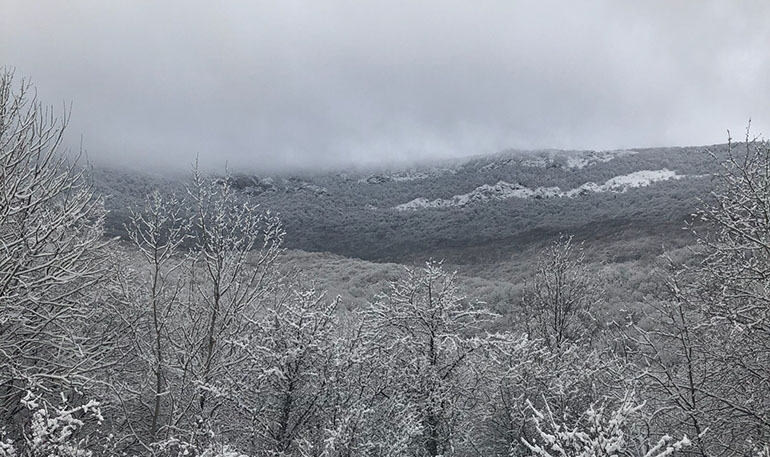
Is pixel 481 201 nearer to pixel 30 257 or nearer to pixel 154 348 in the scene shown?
pixel 154 348

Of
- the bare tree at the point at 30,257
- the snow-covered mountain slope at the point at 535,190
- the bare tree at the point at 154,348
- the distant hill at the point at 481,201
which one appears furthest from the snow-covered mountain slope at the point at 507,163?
the bare tree at the point at 30,257

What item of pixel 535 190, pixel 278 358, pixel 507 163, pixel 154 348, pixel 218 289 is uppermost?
pixel 507 163

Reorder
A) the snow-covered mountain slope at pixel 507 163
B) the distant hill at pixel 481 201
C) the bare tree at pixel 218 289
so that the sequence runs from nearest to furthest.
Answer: the bare tree at pixel 218 289 < the distant hill at pixel 481 201 < the snow-covered mountain slope at pixel 507 163

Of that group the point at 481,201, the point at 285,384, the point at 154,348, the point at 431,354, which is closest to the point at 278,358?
the point at 285,384

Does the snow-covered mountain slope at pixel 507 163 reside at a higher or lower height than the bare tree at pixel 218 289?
higher

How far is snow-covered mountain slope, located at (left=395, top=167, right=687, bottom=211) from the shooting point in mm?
73562

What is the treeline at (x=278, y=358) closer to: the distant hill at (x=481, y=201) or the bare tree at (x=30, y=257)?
the bare tree at (x=30, y=257)

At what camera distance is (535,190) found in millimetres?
80125

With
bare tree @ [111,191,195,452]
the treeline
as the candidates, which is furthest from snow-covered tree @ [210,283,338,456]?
bare tree @ [111,191,195,452]

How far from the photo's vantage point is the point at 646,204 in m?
60.7

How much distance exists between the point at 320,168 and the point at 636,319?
87.7 m

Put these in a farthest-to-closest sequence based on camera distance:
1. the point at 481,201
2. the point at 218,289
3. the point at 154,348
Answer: the point at 481,201
the point at 154,348
the point at 218,289

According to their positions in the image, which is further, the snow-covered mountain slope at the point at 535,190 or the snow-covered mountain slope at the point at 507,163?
the snow-covered mountain slope at the point at 507,163

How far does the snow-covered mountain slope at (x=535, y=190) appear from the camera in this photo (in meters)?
73.6
